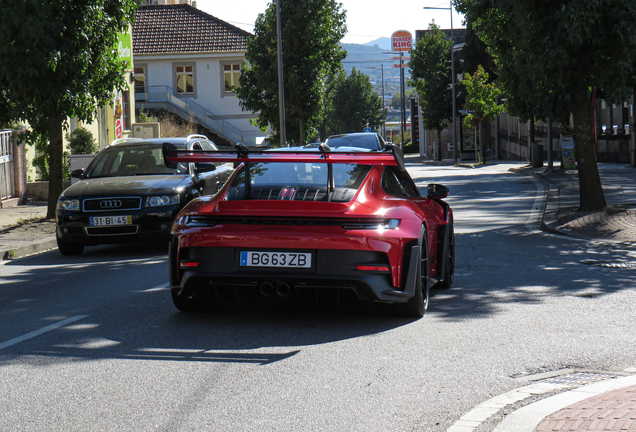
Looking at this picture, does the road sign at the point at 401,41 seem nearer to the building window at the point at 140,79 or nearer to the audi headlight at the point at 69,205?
the building window at the point at 140,79

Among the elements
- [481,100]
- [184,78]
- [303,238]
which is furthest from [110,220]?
[481,100]

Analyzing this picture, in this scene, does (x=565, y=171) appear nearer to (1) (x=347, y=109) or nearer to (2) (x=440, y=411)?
(2) (x=440, y=411)

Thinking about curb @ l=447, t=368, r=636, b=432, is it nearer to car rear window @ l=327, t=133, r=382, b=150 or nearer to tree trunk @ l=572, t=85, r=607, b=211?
tree trunk @ l=572, t=85, r=607, b=211

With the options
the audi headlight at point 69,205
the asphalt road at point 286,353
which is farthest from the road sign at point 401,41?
the asphalt road at point 286,353

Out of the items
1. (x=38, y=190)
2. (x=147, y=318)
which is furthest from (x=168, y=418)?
(x=38, y=190)

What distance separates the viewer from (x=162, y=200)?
1184cm

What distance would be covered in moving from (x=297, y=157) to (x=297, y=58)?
36056mm

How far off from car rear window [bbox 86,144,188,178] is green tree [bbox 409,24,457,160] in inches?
2114

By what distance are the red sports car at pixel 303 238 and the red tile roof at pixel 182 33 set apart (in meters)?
46.7

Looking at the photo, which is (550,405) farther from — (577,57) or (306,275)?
(577,57)

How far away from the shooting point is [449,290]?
8.55m

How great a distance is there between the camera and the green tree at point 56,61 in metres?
15.2

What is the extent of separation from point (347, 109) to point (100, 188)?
90.0 m

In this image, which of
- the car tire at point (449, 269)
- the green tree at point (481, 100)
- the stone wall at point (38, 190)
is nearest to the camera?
the car tire at point (449, 269)
